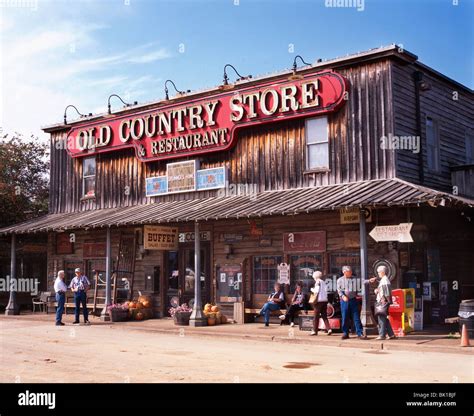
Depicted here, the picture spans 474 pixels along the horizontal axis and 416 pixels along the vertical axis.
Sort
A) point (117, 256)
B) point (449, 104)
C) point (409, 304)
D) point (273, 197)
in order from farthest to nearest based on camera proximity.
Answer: point (117, 256)
point (449, 104)
point (273, 197)
point (409, 304)

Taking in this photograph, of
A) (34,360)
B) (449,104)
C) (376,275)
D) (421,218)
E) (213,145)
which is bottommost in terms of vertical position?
(34,360)

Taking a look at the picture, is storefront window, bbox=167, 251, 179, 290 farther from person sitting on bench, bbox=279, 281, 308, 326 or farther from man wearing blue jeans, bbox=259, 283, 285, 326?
person sitting on bench, bbox=279, 281, 308, 326

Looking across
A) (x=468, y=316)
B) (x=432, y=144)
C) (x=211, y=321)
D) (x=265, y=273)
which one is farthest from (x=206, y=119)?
(x=468, y=316)

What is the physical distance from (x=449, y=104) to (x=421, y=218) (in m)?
5.47

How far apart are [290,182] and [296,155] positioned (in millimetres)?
894

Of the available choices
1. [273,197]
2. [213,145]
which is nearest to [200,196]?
[213,145]

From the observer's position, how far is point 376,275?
17281mm

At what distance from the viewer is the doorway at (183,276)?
21.5 meters

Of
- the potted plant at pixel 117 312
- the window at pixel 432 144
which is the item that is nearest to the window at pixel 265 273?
the potted plant at pixel 117 312

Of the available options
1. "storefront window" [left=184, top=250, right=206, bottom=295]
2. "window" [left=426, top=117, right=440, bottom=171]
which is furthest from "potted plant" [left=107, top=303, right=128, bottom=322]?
"window" [left=426, top=117, right=440, bottom=171]

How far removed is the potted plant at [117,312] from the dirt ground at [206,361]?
148 inches

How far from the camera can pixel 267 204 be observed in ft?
59.8
